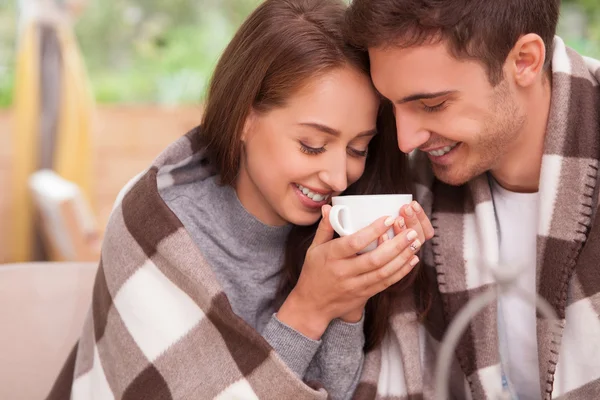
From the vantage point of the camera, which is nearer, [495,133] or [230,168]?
[495,133]

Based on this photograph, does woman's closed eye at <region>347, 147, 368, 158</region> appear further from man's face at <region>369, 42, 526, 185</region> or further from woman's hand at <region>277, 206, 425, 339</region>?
woman's hand at <region>277, 206, 425, 339</region>

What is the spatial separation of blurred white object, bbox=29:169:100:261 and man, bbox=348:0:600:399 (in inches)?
76.5

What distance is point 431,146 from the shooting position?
4.56 ft

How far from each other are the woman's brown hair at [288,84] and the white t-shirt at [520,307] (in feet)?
0.70

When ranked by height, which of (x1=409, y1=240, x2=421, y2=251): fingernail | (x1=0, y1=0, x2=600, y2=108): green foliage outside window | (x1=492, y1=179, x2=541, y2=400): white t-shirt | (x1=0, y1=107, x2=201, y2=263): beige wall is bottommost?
(x1=0, y1=107, x2=201, y2=263): beige wall

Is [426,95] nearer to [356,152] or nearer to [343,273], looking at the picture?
[356,152]

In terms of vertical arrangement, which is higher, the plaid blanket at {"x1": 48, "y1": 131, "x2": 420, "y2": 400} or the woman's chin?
the woman's chin

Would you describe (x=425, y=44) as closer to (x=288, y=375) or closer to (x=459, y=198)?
(x=459, y=198)

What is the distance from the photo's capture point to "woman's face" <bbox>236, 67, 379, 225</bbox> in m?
1.35

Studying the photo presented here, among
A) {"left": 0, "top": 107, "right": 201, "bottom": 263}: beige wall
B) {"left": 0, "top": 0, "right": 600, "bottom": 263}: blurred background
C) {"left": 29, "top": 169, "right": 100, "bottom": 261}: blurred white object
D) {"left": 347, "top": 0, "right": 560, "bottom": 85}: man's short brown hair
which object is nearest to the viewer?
{"left": 347, "top": 0, "right": 560, "bottom": 85}: man's short brown hair

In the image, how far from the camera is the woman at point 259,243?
1.29 metres

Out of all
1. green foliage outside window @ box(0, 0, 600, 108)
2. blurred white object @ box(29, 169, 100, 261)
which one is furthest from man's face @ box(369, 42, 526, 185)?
green foliage outside window @ box(0, 0, 600, 108)

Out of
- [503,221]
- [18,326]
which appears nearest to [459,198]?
[503,221]

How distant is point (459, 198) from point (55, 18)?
2893mm
